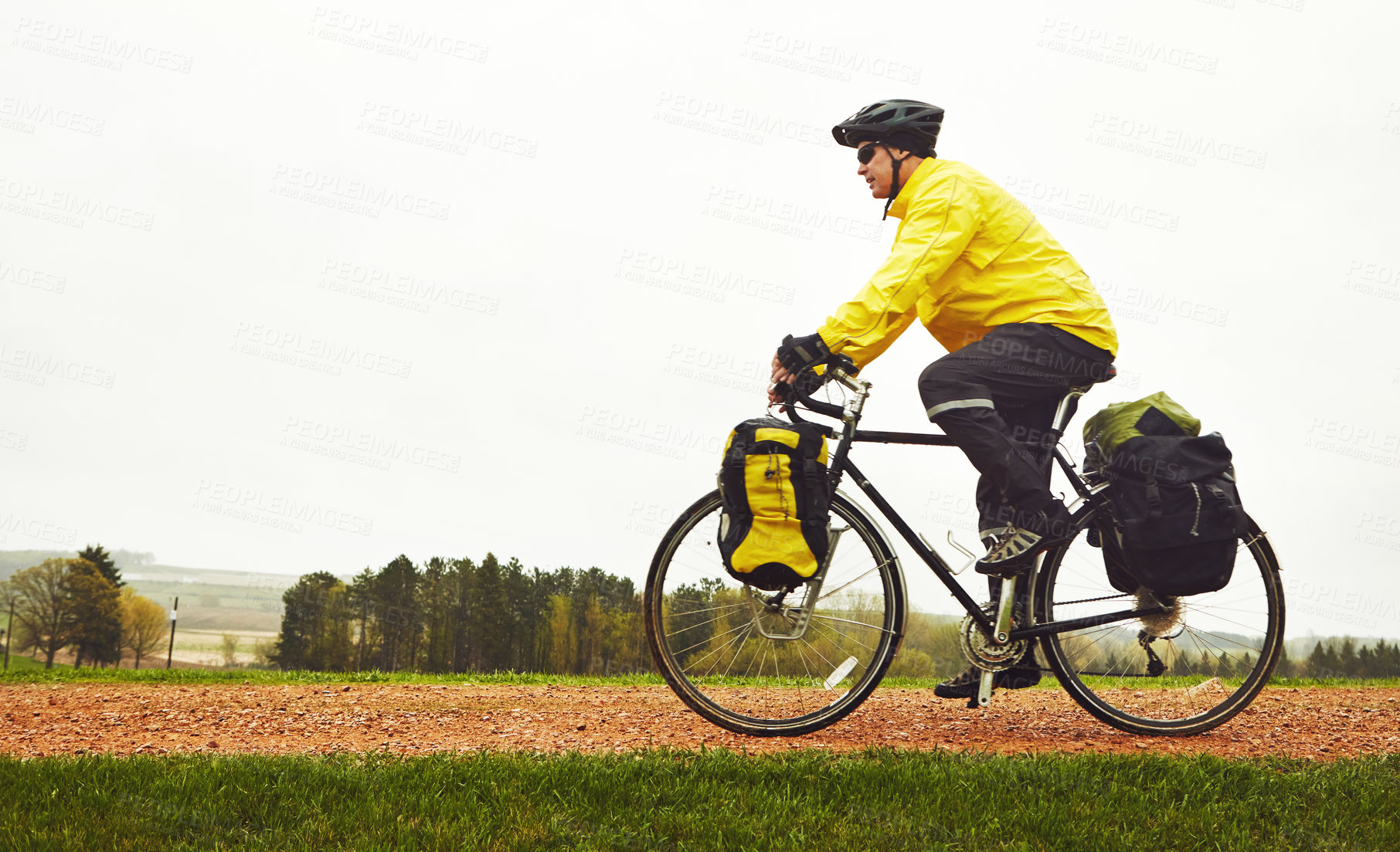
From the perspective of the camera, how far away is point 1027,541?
4109 mm

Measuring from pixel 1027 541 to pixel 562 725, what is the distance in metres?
2.56

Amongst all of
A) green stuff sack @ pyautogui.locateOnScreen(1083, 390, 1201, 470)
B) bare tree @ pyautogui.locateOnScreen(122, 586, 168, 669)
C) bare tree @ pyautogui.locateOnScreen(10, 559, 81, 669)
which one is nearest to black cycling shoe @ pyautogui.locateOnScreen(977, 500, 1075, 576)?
green stuff sack @ pyautogui.locateOnScreen(1083, 390, 1201, 470)

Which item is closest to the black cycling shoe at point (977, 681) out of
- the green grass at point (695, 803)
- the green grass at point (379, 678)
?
the green grass at point (695, 803)

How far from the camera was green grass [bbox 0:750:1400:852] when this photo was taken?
2.57 metres

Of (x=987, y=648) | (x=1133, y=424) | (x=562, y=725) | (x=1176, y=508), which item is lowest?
(x=562, y=725)

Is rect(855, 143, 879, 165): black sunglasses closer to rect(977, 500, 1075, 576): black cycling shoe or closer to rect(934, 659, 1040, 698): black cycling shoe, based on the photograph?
rect(977, 500, 1075, 576): black cycling shoe

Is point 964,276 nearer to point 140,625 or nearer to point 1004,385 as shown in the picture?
point 1004,385

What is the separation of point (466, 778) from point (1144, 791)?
8.18 ft

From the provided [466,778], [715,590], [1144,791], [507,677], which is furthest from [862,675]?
[507,677]

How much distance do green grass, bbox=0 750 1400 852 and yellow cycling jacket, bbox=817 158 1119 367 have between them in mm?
1817

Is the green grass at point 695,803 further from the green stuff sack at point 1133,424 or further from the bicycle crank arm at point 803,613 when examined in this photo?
the green stuff sack at point 1133,424

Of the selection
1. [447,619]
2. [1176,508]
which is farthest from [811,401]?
[447,619]

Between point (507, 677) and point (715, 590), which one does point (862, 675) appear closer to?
point (715, 590)

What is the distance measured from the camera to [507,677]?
7.44m
